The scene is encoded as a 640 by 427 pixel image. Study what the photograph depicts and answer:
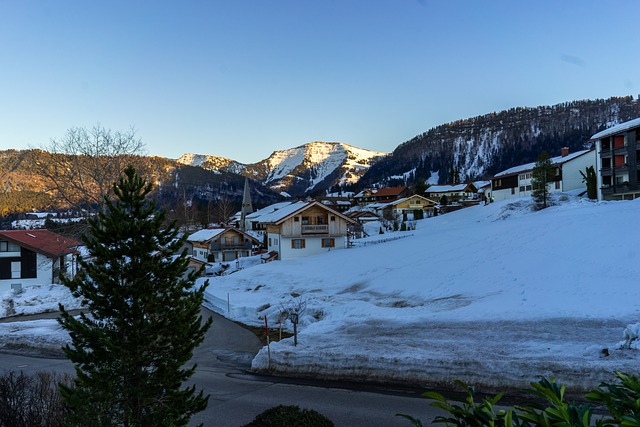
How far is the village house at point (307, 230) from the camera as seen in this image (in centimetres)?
4922

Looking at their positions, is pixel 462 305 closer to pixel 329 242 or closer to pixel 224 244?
pixel 329 242

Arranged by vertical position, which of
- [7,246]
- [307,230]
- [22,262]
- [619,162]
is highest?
[619,162]

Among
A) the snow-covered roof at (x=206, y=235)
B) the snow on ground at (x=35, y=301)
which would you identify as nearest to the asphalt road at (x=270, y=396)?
the snow on ground at (x=35, y=301)

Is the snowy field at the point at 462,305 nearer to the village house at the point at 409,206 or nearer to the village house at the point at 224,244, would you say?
the village house at the point at 224,244

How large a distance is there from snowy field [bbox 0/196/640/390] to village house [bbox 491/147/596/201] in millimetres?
29325

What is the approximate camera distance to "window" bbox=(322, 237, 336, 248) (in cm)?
5128

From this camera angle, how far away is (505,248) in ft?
108

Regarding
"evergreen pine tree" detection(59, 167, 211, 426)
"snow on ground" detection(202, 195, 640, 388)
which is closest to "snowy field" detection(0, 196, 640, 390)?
"snow on ground" detection(202, 195, 640, 388)

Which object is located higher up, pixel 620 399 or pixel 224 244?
pixel 620 399

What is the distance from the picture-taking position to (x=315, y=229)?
50094 millimetres

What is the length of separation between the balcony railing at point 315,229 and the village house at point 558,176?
39.9m

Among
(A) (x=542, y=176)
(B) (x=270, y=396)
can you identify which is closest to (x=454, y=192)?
(A) (x=542, y=176)

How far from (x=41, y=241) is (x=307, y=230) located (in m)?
30.6

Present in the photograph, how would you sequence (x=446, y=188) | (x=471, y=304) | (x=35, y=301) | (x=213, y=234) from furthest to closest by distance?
(x=446, y=188)
(x=213, y=234)
(x=35, y=301)
(x=471, y=304)
